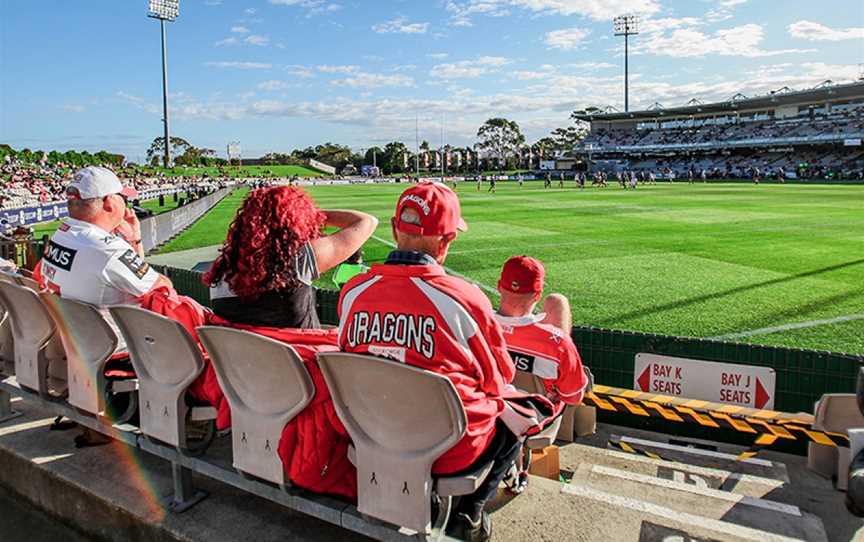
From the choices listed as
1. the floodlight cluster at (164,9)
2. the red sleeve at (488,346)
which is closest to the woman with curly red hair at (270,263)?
the red sleeve at (488,346)

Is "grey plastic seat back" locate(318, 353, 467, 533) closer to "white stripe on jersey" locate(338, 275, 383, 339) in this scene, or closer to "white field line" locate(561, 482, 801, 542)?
"white stripe on jersey" locate(338, 275, 383, 339)

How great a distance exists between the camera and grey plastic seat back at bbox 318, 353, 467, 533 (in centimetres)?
210

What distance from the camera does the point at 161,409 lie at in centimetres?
300

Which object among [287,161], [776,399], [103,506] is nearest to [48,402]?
[103,506]

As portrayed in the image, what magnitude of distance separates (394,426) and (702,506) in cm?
174

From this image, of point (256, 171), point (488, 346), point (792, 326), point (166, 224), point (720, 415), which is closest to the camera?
point (488, 346)

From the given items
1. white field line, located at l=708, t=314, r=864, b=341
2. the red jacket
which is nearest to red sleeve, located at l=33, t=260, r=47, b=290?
the red jacket

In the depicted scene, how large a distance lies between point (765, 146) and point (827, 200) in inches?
2198

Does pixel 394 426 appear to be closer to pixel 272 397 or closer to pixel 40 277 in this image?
pixel 272 397

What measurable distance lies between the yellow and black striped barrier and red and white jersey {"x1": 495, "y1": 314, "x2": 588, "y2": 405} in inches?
46.3

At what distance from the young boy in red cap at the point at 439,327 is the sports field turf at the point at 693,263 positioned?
222 inches

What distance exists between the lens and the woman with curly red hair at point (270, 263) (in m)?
2.85

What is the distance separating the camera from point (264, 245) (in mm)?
2844

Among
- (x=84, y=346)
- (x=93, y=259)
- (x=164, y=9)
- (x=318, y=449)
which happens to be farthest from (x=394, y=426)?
(x=164, y=9)
